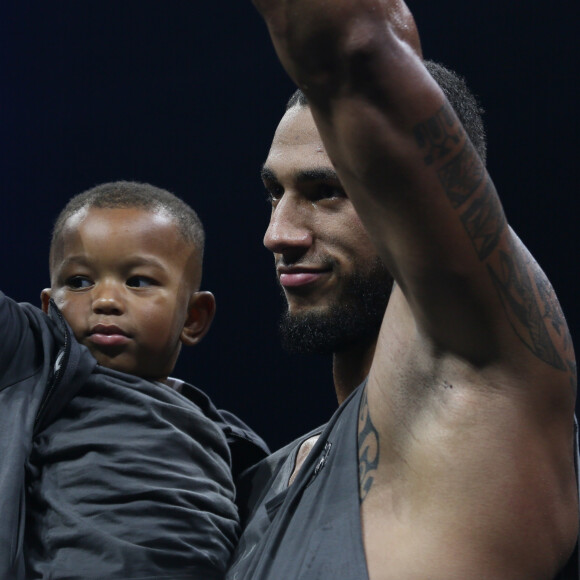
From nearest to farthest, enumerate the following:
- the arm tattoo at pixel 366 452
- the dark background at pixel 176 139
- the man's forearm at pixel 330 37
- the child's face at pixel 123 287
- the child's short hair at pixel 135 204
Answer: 1. the man's forearm at pixel 330 37
2. the arm tattoo at pixel 366 452
3. the child's face at pixel 123 287
4. the child's short hair at pixel 135 204
5. the dark background at pixel 176 139

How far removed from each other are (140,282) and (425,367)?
663mm

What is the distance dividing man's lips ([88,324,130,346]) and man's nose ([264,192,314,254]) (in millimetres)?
284

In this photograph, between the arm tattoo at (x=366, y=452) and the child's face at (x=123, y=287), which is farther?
the child's face at (x=123, y=287)

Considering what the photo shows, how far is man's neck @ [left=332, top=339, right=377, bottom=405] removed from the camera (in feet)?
3.76

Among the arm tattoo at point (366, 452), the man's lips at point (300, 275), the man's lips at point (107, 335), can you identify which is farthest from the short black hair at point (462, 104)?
the man's lips at point (107, 335)

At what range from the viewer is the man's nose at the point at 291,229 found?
3.55 feet

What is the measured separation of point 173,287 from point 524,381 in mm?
729

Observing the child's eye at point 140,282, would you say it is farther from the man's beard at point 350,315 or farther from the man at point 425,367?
the man at point 425,367

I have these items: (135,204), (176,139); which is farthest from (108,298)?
(176,139)

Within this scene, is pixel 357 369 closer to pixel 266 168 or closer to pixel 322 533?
pixel 266 168

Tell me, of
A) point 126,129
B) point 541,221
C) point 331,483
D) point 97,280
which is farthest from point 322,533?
point 126,129

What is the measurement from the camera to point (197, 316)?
145 centimetres

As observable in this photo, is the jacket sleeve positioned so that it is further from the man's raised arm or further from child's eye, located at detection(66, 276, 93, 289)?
the man's raised arm

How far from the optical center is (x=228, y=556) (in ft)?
3.55
